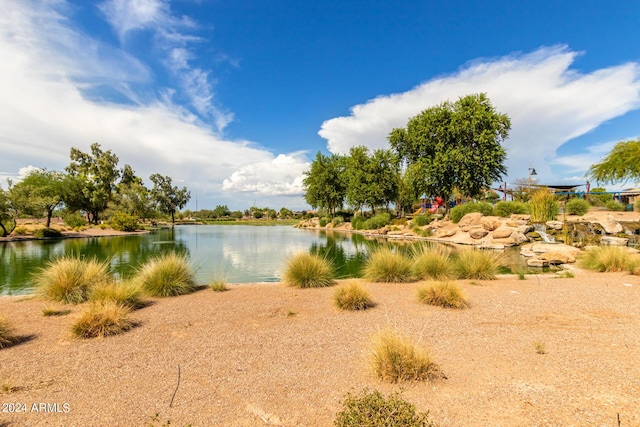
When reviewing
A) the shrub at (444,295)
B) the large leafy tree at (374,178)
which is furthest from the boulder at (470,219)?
the shrub at (444,295)

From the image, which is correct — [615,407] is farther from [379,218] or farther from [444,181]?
[379,218]

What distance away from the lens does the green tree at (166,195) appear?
199ft

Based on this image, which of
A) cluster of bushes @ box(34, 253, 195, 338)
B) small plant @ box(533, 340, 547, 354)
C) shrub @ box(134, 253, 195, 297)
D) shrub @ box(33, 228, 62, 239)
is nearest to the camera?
small plant @ box(533, 340, 547, 354)

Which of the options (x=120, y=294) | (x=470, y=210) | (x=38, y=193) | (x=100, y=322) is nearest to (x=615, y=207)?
(x=470, y=210)

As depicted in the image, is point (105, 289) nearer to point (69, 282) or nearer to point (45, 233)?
point (69, 282)

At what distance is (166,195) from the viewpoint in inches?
2473

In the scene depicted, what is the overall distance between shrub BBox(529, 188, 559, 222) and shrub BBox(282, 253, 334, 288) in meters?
18.7

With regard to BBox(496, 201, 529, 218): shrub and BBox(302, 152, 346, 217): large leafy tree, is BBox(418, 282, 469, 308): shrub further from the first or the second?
BBox(302, 152, 346, 217): large leafy tree

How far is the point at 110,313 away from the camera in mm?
4926

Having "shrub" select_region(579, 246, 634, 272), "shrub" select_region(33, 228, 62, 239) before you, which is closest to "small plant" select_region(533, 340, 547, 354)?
"shrub" select_region(579, 246, 634, 272)

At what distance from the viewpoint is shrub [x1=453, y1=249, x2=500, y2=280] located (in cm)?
888

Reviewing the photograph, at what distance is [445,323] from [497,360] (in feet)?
4.53

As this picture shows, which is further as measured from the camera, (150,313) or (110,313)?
(150,313)

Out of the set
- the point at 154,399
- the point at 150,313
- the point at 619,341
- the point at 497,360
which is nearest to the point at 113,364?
the point at 154,399
